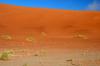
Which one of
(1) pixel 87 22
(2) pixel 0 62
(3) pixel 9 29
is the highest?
(1) pixel 87 22

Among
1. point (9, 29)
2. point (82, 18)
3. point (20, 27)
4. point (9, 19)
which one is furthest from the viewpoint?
point (82, 18)

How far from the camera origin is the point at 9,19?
1359 inches

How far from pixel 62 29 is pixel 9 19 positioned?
6.13 m

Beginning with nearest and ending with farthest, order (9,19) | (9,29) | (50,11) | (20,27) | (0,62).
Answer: (0,62)
(9,29)
(20,27)
(9,19)
(50,11)

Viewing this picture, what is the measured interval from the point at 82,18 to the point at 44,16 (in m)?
4.49

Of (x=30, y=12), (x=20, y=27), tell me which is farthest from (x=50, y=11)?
(x=20, y=27)

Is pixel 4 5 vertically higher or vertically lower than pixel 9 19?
higher

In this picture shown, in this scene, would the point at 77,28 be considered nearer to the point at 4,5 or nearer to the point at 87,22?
the point at 87,22

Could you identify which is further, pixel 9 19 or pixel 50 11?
pixel 50 11

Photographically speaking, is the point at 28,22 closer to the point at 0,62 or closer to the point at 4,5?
the point at 4,5

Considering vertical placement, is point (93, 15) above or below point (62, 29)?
above

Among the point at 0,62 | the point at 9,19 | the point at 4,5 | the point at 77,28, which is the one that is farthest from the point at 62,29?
the point at 0,62

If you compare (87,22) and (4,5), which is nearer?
(87,22)

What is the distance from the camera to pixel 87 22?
3719 cm
